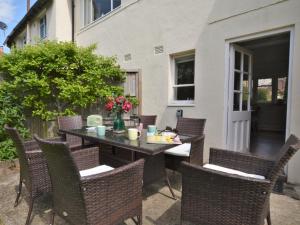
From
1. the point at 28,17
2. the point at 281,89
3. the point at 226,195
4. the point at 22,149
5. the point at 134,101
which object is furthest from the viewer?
the point at 28,17

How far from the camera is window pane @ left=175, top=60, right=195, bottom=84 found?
462cm

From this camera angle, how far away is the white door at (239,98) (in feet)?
12.7

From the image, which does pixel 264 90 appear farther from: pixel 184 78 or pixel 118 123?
pixel 118 123

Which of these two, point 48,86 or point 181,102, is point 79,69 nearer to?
point 48,86

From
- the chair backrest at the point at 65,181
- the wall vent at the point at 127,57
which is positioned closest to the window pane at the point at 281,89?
the wall vent at the point at 127,57

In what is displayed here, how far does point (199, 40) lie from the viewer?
13.6ft

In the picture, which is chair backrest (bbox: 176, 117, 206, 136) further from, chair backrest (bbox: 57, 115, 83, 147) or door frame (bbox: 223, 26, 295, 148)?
chair backrest (bbox: 57, 115, 83, 147)

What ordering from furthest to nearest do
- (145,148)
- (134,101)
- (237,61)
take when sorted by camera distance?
(134,101), (237,61), (145,148)

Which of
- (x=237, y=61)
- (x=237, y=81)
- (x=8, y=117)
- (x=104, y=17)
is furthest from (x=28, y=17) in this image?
(x=237, y=81)

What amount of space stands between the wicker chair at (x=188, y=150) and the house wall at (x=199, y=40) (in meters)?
0.82

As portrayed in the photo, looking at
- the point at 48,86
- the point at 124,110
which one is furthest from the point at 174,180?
the point at 48,86

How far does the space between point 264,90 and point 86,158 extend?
8848mm

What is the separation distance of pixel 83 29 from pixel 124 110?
20.7 ft

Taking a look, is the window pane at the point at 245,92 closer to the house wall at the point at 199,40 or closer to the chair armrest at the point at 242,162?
the house wall at the point at 199,40
